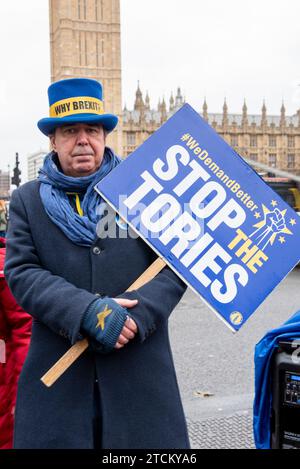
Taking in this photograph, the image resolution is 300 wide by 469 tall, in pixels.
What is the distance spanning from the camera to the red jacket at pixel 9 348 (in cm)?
186

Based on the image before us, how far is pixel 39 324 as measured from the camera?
1.56 meters

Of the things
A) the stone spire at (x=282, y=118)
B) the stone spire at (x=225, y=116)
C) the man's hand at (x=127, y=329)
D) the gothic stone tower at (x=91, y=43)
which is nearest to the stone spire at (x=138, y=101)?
the stone spire at (x=225, y=116)

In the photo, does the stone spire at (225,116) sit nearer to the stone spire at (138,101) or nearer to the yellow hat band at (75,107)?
the stone spire at (138,101)

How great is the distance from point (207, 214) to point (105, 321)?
425 millimetres

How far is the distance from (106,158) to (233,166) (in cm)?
38

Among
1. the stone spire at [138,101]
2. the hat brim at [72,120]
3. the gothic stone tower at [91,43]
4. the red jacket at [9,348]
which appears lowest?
the red jacket at [9,348]

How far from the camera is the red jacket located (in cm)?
186

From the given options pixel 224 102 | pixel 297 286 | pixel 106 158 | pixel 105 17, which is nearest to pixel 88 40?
pixel 105 17

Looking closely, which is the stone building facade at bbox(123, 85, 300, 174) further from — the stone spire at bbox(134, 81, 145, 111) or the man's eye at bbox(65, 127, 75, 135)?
the man's eye at bbox(65, 127, 75, 135)

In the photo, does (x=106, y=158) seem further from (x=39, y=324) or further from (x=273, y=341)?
(x=273, y=341)

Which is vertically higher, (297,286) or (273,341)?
(273,341)

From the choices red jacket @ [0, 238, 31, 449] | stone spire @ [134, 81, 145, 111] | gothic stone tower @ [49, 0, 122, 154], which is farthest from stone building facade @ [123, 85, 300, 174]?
red jacket @ [0, 238, 31, 449]

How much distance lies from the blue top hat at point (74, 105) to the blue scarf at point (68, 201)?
0.39 feet

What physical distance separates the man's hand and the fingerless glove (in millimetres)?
16
